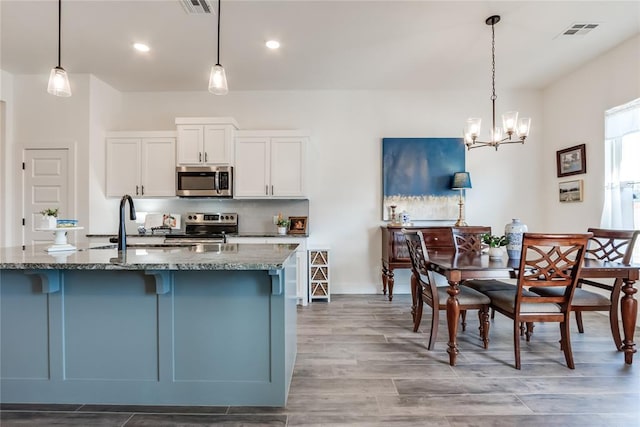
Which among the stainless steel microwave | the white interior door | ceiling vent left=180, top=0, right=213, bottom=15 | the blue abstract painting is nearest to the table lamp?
the blue abstract painting

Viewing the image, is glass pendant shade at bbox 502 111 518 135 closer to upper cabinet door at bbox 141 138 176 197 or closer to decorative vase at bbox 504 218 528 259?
decorative vase at bbox 504 218 528 259

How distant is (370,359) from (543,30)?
11.3 feet

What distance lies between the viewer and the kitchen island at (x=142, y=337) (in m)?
1.89

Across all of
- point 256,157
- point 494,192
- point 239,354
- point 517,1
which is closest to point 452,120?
point 494,192

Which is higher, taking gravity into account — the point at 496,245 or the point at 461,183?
the point at 461,183

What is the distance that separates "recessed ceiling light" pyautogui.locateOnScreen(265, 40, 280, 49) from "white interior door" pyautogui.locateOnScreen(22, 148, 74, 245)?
2859 millimetres

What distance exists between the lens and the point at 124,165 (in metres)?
4.36

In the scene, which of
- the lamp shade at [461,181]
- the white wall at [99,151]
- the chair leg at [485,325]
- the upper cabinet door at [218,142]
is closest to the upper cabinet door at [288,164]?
the upper cabinet door at [218,142]

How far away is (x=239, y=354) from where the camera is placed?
189 cm

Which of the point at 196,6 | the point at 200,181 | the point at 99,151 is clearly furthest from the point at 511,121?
the point at 99,151

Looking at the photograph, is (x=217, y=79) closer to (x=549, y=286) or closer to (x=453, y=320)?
(x=453, y=320)

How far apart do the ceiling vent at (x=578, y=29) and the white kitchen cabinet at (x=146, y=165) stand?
4.51 metres

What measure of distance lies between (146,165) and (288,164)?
186 centimetres

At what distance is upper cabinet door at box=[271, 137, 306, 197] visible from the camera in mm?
4305
